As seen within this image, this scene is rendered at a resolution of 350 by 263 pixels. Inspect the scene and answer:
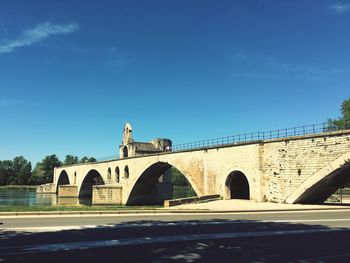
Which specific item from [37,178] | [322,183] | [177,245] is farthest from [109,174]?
[37,178]

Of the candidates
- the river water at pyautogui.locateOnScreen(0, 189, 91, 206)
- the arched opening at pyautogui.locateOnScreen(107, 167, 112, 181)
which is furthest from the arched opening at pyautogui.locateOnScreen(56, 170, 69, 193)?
the arched opening at pyautogui.locateOnScreen(107, 167, 112, 181)

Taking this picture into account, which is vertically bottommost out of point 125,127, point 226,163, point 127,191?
point 127,191

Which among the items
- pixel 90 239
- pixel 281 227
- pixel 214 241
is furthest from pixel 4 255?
pixel 281 227

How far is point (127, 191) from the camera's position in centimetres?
6344

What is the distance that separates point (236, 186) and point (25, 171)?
406 ft

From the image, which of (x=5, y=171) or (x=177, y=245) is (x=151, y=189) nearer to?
(x=177, y=245)

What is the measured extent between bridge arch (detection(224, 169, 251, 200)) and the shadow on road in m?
23.4

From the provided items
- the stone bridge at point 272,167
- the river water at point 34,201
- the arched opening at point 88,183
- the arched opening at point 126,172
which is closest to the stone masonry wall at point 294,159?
the stone bridge at point 272,167

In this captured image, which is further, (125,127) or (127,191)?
(125,127)

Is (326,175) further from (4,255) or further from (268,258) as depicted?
(4,255)

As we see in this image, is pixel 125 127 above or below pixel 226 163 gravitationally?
above

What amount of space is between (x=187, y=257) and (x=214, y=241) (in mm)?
2248

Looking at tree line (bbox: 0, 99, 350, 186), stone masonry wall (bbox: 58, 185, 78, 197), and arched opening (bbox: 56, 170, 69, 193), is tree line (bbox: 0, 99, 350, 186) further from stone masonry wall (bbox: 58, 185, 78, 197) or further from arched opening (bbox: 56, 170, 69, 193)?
stone masonry wall (bbox: 58, 185, 78, 197)

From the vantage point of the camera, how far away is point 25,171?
14438cm
